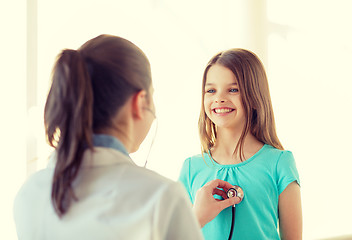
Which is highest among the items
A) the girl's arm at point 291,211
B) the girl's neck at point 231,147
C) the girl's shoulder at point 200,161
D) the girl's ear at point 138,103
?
the girl's ear at point 138,103

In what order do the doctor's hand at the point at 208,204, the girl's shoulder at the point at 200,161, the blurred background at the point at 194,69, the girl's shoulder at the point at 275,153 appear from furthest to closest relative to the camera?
the blurred background at the point at 194,69
the girl's shoulder at the point at 200,161
the girl's shoulder at the point at 275,153
the doctor's hand at the point at 208,204

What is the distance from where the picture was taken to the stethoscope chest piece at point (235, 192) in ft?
4.66

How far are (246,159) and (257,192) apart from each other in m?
0.14

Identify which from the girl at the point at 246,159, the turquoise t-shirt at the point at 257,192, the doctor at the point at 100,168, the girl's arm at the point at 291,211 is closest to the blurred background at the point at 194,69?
the girl at the point at 246,159

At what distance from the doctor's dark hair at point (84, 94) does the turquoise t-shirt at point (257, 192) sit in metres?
0.71

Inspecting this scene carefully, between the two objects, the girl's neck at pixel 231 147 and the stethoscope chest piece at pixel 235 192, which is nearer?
the stethoscope chest piece at pixel 235 192

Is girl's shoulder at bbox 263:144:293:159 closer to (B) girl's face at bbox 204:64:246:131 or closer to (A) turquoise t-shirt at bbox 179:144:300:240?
(A) turquoise t-shirt at bbox 179:144:300:240

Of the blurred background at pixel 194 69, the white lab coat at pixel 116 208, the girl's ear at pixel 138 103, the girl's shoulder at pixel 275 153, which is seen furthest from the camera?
the blurred background at pixel 194 69

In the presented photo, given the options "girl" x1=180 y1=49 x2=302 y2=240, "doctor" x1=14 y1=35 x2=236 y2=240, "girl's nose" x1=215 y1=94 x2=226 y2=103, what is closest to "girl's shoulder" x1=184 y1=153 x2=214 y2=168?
"girl" x1=180 y1=49 x2=302 y2=240

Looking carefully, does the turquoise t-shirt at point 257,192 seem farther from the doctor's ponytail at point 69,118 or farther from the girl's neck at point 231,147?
the doctor's ponytail at point 69,118

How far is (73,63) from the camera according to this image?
2.72 feet

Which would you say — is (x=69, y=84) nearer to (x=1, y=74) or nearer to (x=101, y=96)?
(x=101, y=96)

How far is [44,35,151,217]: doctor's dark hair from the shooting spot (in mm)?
792

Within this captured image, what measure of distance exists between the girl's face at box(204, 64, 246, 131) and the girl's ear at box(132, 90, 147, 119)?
0.65m
